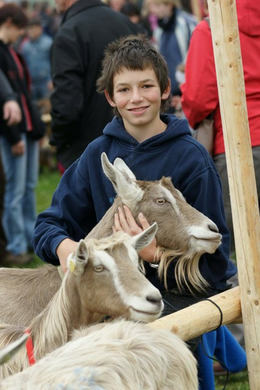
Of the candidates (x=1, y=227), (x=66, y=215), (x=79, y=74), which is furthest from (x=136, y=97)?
(x=1, y=227)

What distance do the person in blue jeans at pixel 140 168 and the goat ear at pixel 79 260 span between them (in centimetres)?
49

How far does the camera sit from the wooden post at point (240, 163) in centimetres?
366

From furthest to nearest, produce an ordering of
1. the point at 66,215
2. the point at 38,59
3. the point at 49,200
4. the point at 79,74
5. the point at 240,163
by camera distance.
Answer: the point at 38,59 < the point at 49,200 < the point at 79,74 < the point at 66,215 < the point at 240,163

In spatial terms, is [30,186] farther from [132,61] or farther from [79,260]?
[79,260]

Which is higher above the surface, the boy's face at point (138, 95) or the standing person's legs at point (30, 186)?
the boy's face at point (138, 95)

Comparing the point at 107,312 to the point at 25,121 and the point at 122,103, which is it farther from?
the point at 25,121

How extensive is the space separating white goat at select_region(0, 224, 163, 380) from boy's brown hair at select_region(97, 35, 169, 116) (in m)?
0.98

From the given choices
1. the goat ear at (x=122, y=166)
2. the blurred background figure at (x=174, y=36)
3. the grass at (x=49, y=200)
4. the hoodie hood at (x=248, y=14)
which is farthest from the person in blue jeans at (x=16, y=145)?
the goat ear at (x=122, y=166)

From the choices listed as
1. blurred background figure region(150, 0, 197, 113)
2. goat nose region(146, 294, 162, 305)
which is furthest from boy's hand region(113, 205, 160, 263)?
blurred background figure region(150, 0, 197, 113)

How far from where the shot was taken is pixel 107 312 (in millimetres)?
Answer: 3375

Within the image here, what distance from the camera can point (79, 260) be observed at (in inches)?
131

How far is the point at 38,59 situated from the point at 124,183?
12928 millimetres

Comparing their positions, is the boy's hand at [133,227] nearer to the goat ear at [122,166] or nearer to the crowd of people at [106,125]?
the crowd of people at [106,125]

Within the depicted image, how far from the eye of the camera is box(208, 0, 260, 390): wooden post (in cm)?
366
